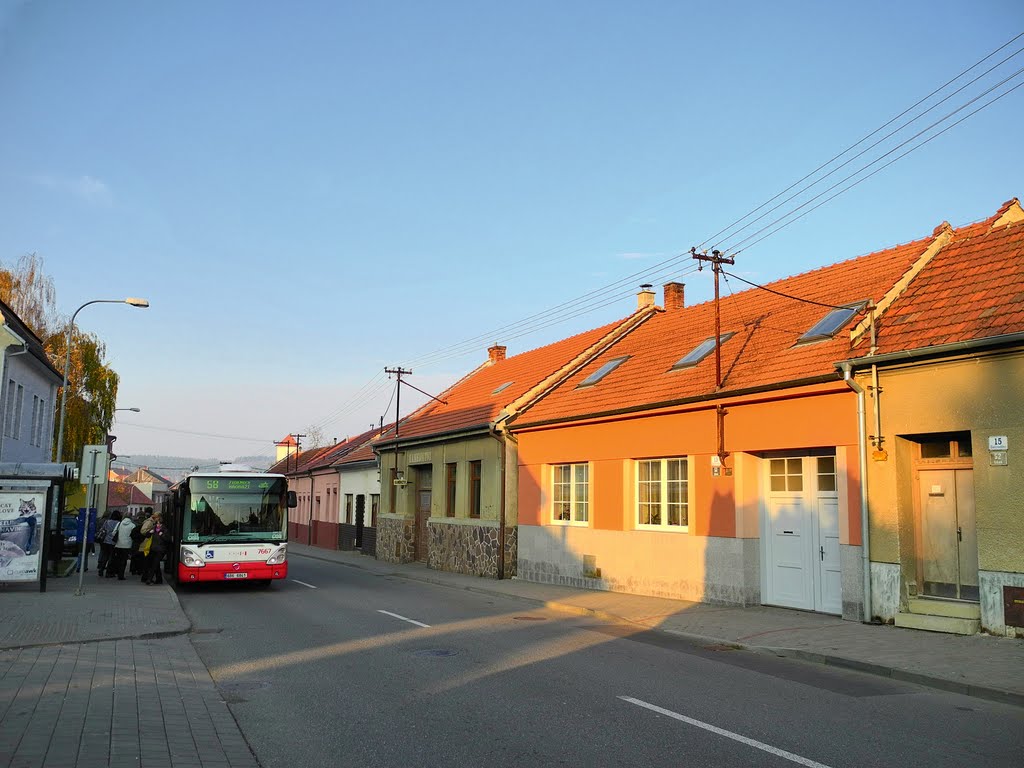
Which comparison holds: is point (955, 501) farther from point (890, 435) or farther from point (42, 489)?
point (42, 489)

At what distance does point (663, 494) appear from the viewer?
58.5ft

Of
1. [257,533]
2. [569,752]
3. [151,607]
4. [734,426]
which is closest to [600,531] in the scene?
[734,426]

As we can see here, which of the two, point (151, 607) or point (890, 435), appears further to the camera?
point (151, 607)

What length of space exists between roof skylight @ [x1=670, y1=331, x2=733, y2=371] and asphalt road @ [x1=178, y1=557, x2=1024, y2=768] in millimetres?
7045

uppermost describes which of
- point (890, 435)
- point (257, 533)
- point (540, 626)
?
point (890, 435)

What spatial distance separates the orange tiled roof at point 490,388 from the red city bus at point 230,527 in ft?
22.3

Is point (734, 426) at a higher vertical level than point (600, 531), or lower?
higher

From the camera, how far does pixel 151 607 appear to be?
1534 centimetres

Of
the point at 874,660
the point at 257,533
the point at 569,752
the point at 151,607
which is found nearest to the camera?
the point at 569,752

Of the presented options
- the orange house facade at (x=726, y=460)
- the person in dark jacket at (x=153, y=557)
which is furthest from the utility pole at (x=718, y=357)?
the person in dark jacket at (x=153, y=557)

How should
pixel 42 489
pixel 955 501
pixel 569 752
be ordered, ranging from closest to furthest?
1. pixel 569 752
2. pixel 955 501
3. pixel 42 489

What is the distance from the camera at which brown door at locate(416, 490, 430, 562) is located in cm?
Answer: 2906

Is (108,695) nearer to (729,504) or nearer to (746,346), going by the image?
(729,504)

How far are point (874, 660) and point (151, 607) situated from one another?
39.3 ft
